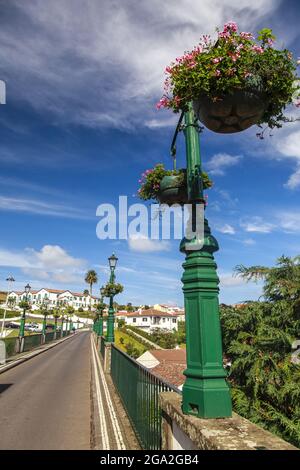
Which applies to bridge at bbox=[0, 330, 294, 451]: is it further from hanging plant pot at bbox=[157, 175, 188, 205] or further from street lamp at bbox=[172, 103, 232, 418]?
hanging plant pot at bbox=[157, 175, 188, 205]

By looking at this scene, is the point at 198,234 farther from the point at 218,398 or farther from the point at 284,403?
the point at 284,403

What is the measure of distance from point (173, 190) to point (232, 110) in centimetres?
128

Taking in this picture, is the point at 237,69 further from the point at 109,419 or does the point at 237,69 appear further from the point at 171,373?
the point at 171,373

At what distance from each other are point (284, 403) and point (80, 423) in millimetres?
4864

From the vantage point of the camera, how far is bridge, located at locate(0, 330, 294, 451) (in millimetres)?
2500

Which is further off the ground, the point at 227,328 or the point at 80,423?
the point at 227,328

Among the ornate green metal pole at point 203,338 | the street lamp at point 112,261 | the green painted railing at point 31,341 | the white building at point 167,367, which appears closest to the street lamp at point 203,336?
the ornate green metal pole at point 203,338

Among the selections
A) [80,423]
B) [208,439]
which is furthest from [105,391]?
[208,439]

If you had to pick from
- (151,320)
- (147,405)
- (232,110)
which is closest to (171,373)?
(147,405)

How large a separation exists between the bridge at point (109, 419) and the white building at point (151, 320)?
3862 inches

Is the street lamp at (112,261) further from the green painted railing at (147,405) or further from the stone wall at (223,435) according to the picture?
the stone wall at (223,435)

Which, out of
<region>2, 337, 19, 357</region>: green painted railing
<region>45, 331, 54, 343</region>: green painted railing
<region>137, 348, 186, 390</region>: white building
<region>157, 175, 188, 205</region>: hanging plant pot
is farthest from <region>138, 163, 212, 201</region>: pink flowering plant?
<region>45, 331, 54, 343</region>: green painted railing

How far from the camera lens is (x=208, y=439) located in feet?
7.57

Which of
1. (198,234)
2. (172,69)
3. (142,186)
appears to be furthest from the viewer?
(142,186)
